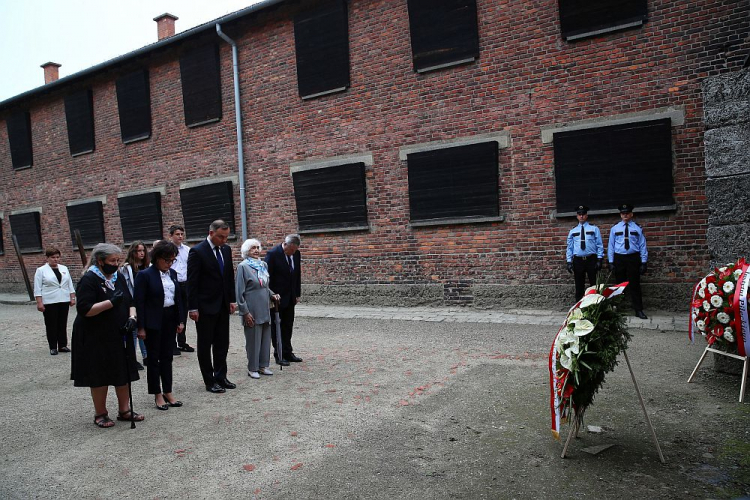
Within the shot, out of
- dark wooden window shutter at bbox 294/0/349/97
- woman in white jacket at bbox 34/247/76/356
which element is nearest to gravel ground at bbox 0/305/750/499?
woman in white jacket at bbox 34/247/76/356

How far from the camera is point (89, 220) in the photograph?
1883 cm

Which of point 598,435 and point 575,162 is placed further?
point 575,162

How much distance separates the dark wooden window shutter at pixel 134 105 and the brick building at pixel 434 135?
0.19ft

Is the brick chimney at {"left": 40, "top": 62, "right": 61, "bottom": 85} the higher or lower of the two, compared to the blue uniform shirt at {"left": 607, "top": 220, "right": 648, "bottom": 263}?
higher

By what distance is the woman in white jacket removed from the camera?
922 centimetres

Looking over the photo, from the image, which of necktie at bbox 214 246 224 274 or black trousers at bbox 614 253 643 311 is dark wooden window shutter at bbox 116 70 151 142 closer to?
necktie at bbox 214 246 224 274

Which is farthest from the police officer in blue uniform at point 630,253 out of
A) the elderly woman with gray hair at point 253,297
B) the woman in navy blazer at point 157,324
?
the woman in navy blazer at point 157,324

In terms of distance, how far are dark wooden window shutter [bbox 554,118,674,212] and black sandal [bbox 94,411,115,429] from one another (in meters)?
8.25

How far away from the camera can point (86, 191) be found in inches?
745

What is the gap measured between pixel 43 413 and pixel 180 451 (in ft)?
7.51

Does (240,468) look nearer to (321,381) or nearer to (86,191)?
(321,381)

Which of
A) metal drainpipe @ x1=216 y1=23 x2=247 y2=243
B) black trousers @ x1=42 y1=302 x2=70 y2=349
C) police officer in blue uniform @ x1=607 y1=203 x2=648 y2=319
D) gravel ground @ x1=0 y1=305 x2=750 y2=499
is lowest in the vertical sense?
gravel ground @ x1=0 y1=305 x2=750 y2=499

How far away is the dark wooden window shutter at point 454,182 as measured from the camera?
11.2 metres

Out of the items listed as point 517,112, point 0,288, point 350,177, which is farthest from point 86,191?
point 517,112
